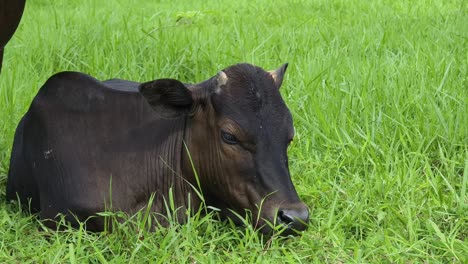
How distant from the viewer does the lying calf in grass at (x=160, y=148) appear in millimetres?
3508

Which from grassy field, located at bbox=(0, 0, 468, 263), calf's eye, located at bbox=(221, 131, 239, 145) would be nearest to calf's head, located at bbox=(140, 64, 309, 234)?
calf's eye, located at bbox=(221, 131, 239, 145)

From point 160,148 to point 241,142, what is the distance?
0.48 meters

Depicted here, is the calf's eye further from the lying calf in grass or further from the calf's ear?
the calf's ear

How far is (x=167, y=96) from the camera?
368 centimetres

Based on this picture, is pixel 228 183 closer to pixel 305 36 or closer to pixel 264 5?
pixel 305 36

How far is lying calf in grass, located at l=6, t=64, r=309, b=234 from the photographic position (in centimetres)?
351

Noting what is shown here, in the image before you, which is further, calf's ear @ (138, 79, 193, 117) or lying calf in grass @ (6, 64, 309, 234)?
calf's ear @ (138, 79, 193, 117)

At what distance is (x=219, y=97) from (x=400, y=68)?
2505mm

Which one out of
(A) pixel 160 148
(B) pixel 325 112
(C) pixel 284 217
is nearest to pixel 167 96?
(A) pixel 160 148

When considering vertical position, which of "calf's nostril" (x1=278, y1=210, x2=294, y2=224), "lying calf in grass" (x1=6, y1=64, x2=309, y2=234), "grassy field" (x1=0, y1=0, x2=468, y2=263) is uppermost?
"lying calf in grass" (x1=6, y1=64, x2=309, y2=234)

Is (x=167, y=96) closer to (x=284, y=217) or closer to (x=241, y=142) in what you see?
(x=241, y=142)

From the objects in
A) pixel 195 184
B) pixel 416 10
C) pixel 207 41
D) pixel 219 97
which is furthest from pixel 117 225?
pixel 416 10

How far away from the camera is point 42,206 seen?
3.80 meters

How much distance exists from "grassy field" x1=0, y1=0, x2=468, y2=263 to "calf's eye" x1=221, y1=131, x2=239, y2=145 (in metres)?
0.37
